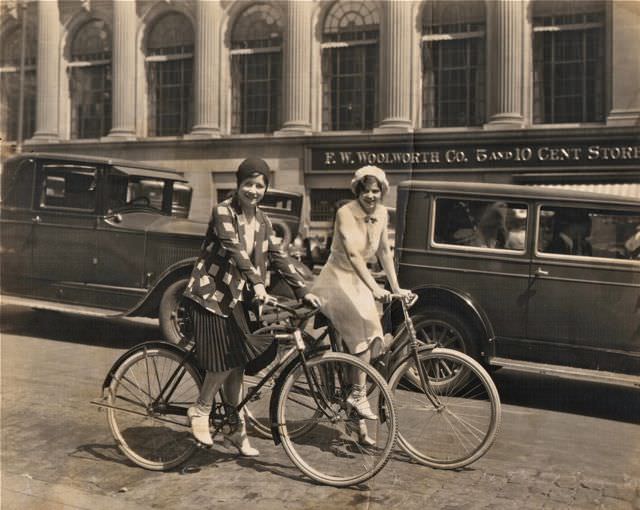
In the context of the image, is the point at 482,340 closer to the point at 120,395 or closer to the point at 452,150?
the point at 452,150

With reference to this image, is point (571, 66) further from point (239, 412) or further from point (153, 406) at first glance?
point (153, 406)

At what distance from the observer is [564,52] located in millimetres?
3037

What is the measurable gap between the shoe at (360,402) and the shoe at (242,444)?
2.09ft

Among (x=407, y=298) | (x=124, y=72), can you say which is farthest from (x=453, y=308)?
(x=124, y=72)

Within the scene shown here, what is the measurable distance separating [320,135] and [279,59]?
493 millimetres

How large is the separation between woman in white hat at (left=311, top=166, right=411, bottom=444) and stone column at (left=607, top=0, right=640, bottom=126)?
3.59ft

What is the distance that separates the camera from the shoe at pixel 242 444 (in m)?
3.44

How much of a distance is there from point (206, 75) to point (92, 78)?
632 millimetres

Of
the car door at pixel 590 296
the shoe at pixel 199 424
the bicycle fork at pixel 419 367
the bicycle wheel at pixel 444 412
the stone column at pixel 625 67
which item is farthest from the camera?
the shoe at pixel 199 424

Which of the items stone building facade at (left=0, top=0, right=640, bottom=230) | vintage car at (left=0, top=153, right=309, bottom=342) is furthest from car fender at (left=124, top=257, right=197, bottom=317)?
stone building facade at (left=0, top=0, right=640, bottom=230)

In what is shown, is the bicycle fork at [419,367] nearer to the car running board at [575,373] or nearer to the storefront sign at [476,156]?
the car running board at [575,373]

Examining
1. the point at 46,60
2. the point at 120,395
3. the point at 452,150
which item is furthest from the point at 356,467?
the point at 46,60

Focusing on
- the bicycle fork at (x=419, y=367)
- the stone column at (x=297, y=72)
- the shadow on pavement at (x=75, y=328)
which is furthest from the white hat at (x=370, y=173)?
the shadow on pavement at (x=75, y=328)

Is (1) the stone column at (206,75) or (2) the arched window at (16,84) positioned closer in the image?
(1) the stone column at (206,75)
